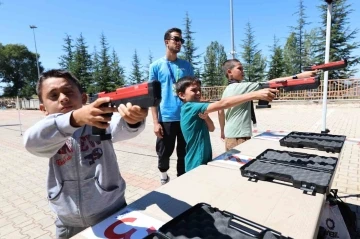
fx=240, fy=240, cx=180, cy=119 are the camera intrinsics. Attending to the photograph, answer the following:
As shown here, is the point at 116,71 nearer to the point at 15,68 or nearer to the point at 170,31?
the point at 15,68

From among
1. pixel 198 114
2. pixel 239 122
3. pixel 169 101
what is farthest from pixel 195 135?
pixel 169 101

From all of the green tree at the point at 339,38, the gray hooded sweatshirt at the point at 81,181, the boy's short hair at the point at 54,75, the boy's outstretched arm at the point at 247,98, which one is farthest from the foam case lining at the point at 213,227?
the green tree at the point at 339,38

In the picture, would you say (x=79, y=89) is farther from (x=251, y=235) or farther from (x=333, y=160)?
(x=333, y=160)

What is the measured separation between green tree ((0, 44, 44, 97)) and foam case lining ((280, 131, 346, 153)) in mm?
56361

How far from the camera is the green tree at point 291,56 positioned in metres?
31.5

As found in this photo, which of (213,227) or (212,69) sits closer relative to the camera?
(213,227)

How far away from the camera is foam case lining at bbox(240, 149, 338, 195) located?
4.44ft

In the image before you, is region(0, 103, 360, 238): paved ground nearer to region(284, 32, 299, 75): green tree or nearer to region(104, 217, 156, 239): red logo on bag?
region(104, 217, 156, 239): red logo on bag

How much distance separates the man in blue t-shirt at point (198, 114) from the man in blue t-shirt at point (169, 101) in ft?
2.19

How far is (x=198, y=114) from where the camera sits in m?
2.27

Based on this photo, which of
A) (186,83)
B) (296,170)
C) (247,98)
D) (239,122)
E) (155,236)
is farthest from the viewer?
(239,122)

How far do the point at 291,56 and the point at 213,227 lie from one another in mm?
35660

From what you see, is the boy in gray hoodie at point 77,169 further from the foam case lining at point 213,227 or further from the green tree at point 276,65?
the green tree at point 276,65

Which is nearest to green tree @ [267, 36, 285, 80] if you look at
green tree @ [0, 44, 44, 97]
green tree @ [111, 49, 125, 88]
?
green tree @ [111, 49, 125, 88]
